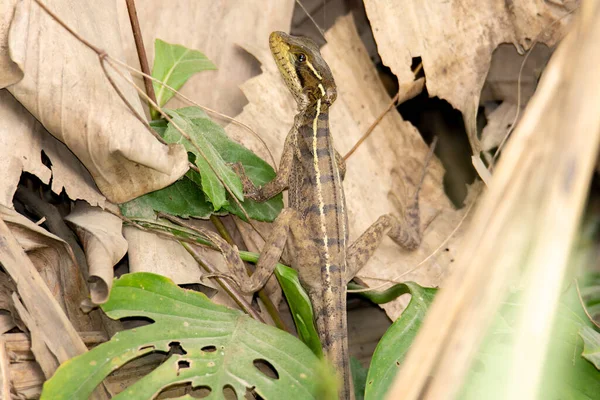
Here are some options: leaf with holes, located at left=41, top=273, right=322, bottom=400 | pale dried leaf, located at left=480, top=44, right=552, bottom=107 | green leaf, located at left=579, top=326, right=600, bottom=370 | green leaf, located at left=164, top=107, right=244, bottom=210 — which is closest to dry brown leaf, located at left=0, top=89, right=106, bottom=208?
green leaf, located at left=164, top=107, right=244, bottom=210

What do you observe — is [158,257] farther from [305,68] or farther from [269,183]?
[305,68]

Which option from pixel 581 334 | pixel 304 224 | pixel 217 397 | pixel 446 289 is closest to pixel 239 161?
pixel 304 224

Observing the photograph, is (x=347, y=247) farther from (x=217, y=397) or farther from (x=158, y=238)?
(x=217, y=397)

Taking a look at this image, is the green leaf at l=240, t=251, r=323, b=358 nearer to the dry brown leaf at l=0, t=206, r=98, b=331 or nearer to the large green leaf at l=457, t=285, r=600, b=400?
the large green leaf at l=457, t=285, r=600, b=400

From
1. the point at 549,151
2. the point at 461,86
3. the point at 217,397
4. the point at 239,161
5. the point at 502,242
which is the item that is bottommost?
the point at 217,397

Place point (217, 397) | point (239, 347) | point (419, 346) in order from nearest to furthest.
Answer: point (419, 346), point (217, 397), point (239, 347)

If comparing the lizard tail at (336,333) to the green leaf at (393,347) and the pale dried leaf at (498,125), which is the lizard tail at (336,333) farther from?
the pale dried leaf at (498,125)

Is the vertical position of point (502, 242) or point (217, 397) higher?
point (502, 242)
